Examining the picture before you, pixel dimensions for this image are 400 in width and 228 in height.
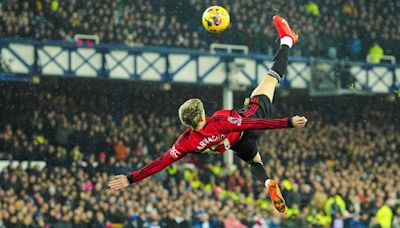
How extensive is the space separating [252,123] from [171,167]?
1227 centimetres

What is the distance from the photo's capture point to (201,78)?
27.9 m

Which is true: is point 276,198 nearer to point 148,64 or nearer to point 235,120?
point 235,120

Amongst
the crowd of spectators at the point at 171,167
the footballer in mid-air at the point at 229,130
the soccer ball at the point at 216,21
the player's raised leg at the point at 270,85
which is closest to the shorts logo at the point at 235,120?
the footballer in mid-air at the point at 229,130

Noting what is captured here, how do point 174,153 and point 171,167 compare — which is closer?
point 174,153

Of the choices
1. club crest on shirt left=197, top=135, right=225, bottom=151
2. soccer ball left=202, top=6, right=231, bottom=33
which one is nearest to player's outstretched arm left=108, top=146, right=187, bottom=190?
club crest on shirt left=197, top=135, right=225, bottom=151

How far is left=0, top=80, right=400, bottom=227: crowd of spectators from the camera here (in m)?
19.6

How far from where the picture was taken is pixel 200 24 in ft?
90.4

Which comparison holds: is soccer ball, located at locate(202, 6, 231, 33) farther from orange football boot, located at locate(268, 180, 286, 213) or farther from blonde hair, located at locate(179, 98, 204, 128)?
blonde hair, located at locate(179, 98, 204, 128)

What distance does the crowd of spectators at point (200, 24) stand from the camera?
1022 inches

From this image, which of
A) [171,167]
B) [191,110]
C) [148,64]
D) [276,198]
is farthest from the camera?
[148,64]

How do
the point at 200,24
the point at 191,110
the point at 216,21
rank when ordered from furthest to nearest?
the point at 200,24
the point at 216,21
the point at 191,110

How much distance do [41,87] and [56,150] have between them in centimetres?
424

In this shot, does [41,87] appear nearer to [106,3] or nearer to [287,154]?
[106,3]

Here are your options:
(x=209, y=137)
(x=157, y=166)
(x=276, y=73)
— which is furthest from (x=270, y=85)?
(x=157, y=166)
